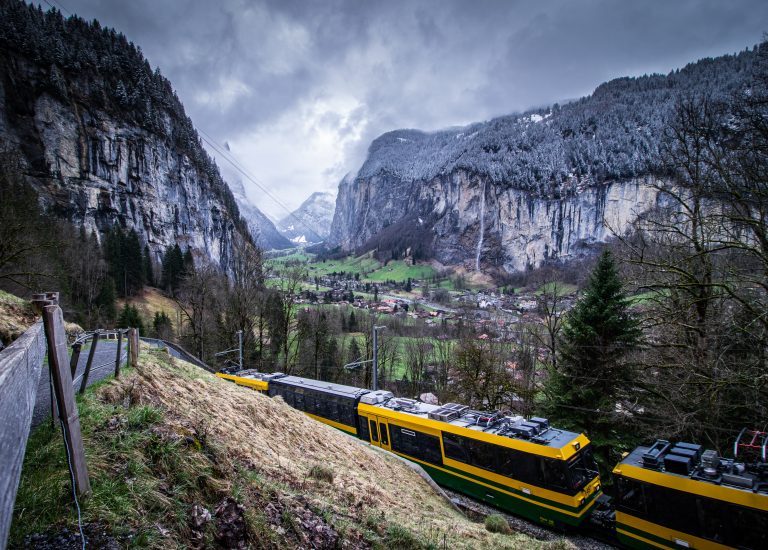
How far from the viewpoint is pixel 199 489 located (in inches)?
170

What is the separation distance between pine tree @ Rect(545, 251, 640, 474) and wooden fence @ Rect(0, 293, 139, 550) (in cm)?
1738

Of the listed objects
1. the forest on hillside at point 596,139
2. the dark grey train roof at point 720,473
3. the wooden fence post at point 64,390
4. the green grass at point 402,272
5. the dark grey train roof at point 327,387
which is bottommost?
the green grass at point 402,272

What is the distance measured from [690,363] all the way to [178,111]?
138259 millimetres

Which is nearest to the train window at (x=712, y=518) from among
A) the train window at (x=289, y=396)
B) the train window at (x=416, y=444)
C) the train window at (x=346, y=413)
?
the train window at (x=416, y=444)

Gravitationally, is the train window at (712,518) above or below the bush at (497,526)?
above

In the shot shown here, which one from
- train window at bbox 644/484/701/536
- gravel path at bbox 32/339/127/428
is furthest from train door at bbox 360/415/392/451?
gravel path at bbox 32/339/127/428

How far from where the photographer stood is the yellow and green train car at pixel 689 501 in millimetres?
8352

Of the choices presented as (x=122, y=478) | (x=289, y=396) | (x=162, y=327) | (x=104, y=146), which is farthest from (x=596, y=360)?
(x=104, y=146)

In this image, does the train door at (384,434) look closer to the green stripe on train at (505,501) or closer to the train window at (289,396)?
the green stripe on train at (505,501)

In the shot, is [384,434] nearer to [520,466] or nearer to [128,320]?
[520,466]

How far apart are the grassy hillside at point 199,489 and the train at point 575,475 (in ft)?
11.7

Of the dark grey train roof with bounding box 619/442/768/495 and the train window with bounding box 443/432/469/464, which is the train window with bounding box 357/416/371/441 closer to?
the train window with bounding box 443/432/469/464

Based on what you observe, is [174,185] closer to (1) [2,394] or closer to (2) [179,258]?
(2) [179,258]

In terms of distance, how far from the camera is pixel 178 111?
115938mm
